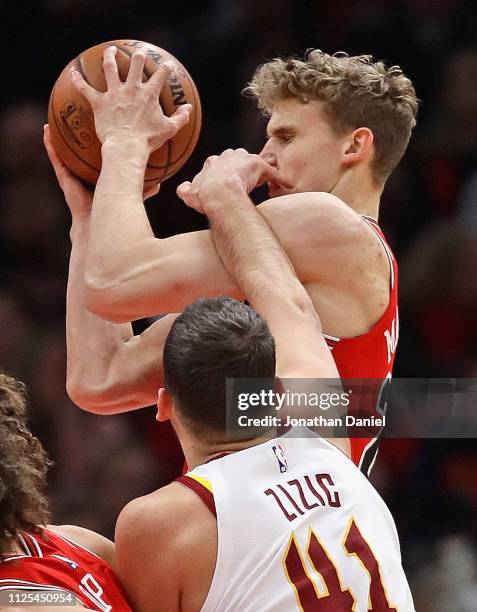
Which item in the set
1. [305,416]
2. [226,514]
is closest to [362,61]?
[305,416]

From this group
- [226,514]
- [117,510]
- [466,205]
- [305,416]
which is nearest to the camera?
[226,514]

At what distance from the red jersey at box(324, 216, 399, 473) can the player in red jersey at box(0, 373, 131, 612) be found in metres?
0.91

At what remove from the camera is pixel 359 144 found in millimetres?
3820

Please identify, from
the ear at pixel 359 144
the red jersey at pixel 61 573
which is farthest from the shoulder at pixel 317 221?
the red jersey at pixel 61 573

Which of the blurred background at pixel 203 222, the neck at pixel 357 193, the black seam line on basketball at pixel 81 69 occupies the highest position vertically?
the black seam line on basketball at pixel 81 69

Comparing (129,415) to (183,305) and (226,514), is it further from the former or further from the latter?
(226,514)

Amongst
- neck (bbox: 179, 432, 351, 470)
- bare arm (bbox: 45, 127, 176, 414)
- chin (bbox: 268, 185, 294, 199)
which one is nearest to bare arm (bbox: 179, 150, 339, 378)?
chin (bbox: 268, 185, 294, 199)

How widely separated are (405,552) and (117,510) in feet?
5.06

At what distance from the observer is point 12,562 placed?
2637 mm

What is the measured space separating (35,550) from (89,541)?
0.25 metres

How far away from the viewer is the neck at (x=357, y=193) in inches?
149

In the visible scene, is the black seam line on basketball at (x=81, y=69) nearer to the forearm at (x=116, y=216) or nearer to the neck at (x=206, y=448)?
the forearm at (x=116, y=216)

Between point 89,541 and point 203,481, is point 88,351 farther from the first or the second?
point 203,481

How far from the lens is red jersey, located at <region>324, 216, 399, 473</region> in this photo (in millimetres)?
3400
